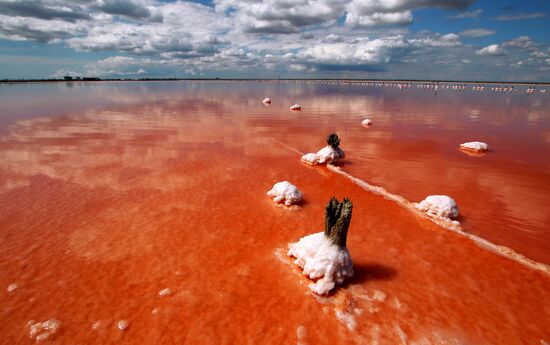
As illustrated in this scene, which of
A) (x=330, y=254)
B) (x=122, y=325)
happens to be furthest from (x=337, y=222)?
(x=122, y=325)

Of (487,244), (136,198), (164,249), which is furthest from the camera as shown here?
(136,198)

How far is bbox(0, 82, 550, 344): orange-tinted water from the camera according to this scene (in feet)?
16.5

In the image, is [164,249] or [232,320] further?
[164,249]

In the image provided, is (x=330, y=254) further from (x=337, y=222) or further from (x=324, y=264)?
(x=337, y=222)

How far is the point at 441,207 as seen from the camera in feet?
28.5

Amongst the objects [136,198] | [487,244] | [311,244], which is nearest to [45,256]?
[136,198]

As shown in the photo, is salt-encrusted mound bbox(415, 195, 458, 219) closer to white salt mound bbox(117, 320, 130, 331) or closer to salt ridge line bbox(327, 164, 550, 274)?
salt ridge line bbox(327, 164, 550, 274)

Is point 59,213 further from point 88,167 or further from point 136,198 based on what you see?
point 88,167

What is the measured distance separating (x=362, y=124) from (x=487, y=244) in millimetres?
18861

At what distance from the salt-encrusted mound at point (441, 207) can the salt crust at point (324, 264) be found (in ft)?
14.3

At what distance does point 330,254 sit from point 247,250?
222cm

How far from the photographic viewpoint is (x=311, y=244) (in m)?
6.29

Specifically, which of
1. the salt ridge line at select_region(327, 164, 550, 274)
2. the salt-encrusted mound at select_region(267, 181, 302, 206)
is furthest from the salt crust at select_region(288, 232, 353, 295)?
the salt ridge line at select_region(327, 164, 550, 274)

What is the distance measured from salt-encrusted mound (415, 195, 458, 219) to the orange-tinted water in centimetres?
42
